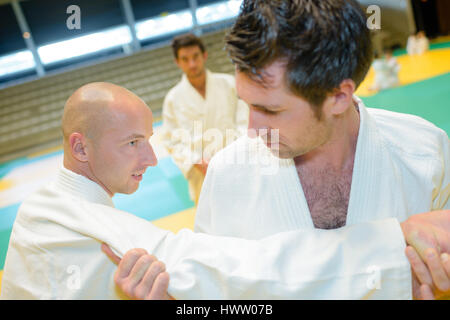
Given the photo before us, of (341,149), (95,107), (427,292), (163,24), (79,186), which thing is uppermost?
(163,24)

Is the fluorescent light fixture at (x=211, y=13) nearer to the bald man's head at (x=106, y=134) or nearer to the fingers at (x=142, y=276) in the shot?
the bald man's head at (x=106, y=134)

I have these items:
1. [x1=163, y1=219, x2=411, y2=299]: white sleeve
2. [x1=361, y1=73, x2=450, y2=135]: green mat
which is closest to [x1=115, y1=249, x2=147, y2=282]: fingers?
[x1=163, y1=219, x2=411, y2=299]: white sleeve

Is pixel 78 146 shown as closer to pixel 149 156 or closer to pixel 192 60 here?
pixel 149 156

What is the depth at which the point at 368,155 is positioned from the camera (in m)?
1.54

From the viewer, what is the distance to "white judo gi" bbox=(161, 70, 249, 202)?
3.98 m

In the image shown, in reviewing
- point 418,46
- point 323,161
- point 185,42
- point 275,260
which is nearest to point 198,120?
point 185,42

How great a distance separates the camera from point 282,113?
4.54 feet

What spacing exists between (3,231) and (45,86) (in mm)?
10015

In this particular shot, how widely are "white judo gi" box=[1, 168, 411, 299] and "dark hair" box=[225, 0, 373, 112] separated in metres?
0.54

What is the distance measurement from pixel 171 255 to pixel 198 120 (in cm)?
304

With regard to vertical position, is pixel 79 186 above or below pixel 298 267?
above

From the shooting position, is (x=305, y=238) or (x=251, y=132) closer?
(x=305, y=238)
